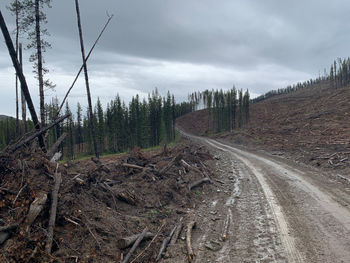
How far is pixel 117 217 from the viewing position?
21.4ft

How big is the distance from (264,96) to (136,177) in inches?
5715

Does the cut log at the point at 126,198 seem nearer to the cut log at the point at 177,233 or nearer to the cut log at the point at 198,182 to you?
the cut log at the point at 177,233

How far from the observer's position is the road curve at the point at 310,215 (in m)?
5.17

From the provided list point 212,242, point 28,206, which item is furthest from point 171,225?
point 28,206

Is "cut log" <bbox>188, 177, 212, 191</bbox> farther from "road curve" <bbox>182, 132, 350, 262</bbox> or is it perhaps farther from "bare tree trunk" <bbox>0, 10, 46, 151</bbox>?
"bare tree trunk" <bbox>0, 10, 46, 151</bbox>

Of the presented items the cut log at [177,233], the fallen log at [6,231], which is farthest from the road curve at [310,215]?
the fallen log at [6,231]

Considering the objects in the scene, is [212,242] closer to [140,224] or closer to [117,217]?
[140,224]

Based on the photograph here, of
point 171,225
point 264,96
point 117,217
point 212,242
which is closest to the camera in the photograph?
point 212,242

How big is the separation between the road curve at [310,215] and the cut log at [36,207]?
5629 mm

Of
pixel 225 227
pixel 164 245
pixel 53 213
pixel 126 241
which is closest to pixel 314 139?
pixel 225 227

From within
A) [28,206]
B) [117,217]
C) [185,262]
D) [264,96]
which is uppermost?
[264,96]

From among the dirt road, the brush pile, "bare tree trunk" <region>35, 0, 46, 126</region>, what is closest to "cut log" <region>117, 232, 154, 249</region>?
the brush pile

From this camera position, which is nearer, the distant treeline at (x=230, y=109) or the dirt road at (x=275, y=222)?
the dirt road at (x=275, y=222)

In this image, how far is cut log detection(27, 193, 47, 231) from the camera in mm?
4770
